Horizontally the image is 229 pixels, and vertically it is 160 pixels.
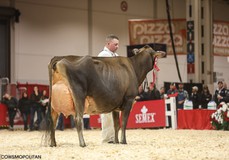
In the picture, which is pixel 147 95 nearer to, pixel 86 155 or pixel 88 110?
pixel 88 110

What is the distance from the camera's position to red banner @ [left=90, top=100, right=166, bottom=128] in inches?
841

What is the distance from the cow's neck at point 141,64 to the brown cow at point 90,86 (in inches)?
1.0

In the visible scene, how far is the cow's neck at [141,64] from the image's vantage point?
1134cm

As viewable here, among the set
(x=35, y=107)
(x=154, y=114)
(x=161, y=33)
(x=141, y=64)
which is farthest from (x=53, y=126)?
(x=161, y=33)

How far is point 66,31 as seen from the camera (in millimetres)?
31141

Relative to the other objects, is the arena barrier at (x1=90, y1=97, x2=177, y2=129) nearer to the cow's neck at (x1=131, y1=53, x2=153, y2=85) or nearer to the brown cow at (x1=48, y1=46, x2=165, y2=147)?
the cow's neck at (x1=131, y1=53, x2=153, y2=85)

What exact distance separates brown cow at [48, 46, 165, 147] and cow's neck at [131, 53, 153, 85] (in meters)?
0.03

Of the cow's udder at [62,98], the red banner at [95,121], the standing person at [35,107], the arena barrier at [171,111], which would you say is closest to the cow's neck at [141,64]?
the cow's udder at [62,98]

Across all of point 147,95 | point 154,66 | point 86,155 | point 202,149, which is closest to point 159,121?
point 147,95

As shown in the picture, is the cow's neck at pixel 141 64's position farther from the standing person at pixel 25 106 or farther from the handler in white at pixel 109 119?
the standing person at pixel 25 106

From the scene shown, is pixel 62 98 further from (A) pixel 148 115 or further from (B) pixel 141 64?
(A) pixel 148 115

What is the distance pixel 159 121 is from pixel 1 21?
1134cm

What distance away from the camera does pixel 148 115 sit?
2191 cm

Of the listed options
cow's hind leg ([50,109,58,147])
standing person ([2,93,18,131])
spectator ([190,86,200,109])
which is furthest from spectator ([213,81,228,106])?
cow's hind leg ([50,109,58,147])
